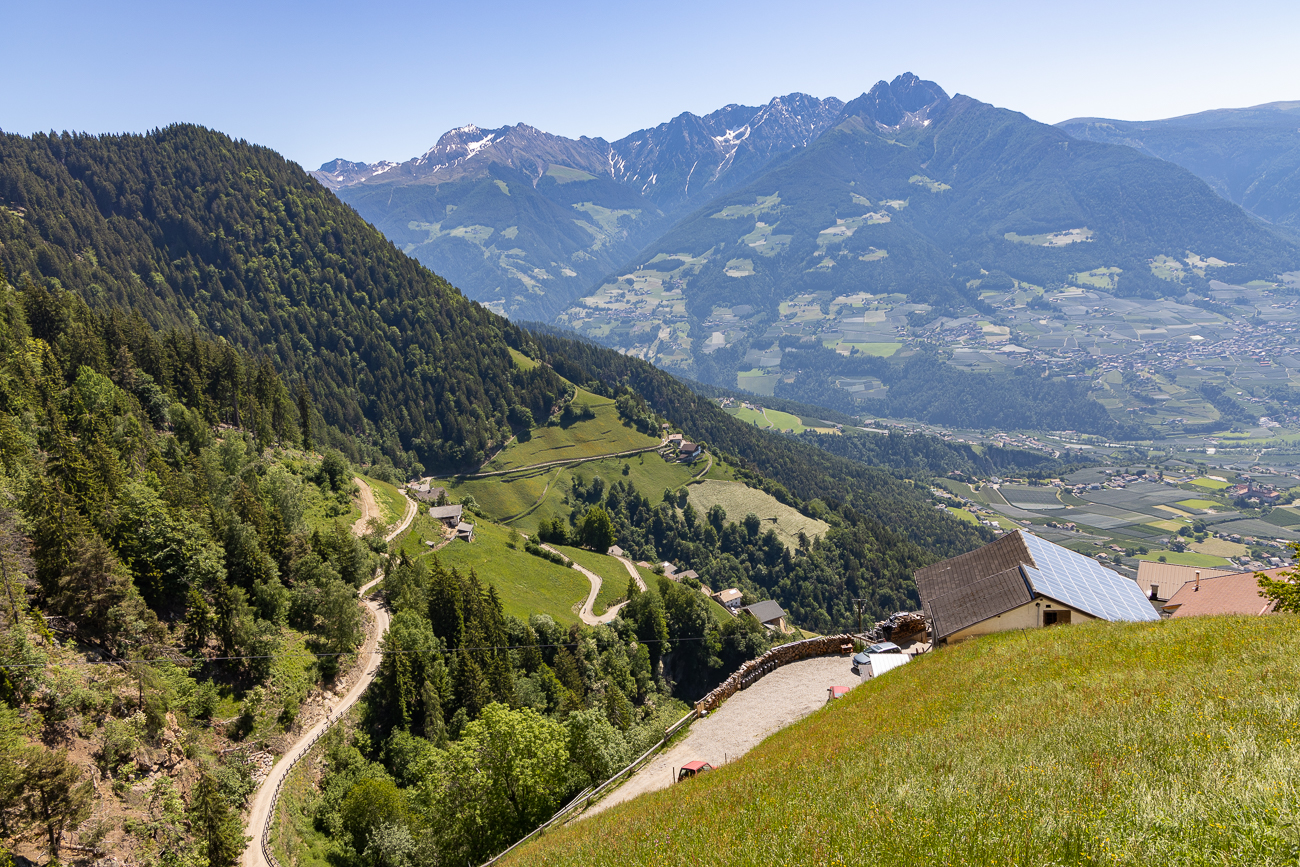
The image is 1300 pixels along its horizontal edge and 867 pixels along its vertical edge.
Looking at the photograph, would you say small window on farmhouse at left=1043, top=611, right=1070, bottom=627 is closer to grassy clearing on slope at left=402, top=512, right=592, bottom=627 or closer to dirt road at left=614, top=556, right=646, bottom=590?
grassy clearing on slope at left=402, top=512, right=592, bottom=627

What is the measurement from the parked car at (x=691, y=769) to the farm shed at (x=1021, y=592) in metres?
17.9

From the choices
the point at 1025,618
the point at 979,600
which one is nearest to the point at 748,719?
the point at 979,600

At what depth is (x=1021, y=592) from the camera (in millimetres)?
40781

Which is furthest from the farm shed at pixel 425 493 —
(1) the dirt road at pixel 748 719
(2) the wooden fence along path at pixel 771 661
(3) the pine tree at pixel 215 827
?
(1) the dirt road at pixel 748 719

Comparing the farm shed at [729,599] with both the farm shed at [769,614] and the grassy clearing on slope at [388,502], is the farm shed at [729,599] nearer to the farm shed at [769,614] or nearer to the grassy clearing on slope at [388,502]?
the farm shed at [769,614]

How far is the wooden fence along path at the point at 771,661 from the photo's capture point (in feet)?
144

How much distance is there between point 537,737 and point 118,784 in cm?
2479

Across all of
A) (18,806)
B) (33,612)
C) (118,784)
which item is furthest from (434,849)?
(33,612)

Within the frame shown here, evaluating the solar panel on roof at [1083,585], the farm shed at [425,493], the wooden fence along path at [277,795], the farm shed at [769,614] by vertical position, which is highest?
the solar panel on roof at [1083,585]

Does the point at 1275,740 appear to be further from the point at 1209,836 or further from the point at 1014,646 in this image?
the point at 1014,646

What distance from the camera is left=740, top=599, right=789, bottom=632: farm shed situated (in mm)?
145125

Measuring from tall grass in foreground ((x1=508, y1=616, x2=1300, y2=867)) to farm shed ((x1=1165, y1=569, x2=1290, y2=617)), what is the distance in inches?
805

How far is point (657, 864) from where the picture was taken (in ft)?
60.3

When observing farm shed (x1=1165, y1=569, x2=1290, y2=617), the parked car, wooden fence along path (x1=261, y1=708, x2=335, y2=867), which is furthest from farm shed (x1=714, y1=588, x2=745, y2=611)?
the parked car
